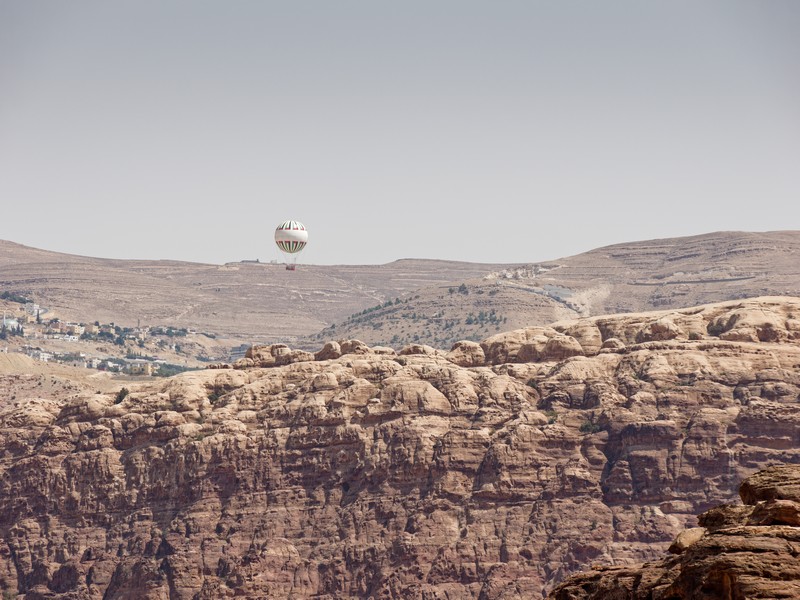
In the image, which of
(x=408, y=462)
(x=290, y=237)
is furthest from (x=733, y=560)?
(x=290, y=237)

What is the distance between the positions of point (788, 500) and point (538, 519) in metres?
65.7

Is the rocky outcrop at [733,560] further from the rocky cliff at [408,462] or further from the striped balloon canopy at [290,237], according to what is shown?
the striped balloon canopy at [290,237]

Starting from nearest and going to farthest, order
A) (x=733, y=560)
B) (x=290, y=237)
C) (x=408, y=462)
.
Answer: (x=733, y=560), (x=408, y=462), (x=290, y=237)

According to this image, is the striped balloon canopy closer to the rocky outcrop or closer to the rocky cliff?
the rocky cliff

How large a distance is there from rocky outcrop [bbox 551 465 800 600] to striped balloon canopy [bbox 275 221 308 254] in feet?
402

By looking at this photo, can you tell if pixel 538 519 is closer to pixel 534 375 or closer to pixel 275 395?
pixel 534 375

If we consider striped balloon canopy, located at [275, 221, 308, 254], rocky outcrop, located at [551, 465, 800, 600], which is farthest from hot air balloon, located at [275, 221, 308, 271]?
rocky outcrop, located at [551, 465, 800, 600]

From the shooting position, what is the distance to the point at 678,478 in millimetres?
118625

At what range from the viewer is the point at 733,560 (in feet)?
161

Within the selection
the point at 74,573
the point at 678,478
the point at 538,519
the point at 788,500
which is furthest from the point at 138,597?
the point at 788,500

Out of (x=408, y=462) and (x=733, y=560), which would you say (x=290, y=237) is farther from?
(x=733, y=560)

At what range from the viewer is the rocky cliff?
11812cm

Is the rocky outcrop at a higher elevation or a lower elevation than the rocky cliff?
higher

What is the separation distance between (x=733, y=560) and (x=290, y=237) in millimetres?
134164
